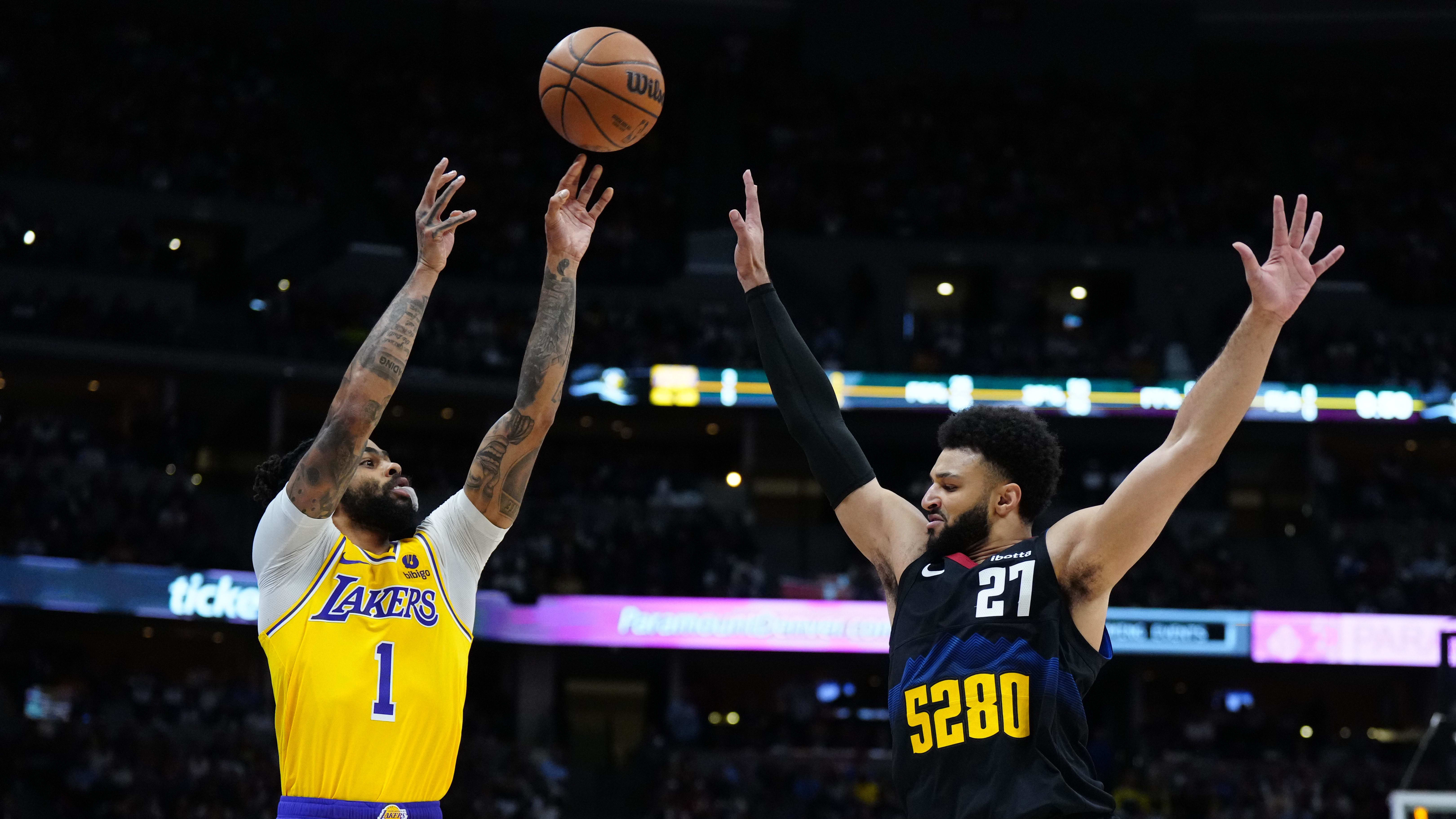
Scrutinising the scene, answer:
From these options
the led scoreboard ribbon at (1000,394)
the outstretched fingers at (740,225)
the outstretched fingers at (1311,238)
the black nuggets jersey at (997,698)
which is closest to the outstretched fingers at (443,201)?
the outstretched fingers at (740,225)

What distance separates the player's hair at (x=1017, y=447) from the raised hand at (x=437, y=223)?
1.78 metres

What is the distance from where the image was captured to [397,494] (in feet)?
14.9

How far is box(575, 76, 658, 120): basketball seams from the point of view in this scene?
6.28 m

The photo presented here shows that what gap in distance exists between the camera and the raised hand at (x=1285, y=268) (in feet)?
10.8

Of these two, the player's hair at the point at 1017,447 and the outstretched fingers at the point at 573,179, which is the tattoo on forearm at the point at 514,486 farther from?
the player's hair at the point at 1017,447

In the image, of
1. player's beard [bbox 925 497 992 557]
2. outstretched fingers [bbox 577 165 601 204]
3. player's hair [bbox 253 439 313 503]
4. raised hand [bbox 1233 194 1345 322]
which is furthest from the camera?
outstretched fingers [bbox 577 165 601 204]

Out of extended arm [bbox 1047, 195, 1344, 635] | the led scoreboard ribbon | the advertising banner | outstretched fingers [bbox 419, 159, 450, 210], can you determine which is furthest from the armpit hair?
the led scoreboard ribbon

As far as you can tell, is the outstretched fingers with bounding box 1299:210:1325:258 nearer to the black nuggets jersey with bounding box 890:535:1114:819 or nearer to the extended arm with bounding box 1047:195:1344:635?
the extended arm with bounding box 1047:195:1344:635

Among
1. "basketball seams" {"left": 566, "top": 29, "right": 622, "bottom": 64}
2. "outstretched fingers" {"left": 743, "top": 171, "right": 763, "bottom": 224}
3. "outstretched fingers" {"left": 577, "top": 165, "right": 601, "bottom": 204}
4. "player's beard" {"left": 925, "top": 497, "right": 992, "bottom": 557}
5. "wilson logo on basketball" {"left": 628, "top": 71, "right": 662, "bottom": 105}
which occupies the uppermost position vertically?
"basketball seams" {"left": 566, "top": 29, "right": 622, "bottom": 64}

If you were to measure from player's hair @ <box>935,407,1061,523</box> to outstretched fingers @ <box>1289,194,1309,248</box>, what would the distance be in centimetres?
74

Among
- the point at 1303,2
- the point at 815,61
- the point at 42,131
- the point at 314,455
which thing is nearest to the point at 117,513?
the point at 42,131

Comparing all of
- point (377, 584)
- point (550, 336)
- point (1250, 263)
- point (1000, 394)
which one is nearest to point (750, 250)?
point (550, 336)

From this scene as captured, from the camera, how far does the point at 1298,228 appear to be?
3.51 m

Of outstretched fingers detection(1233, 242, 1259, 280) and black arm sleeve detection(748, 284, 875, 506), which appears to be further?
black arm sleeve detection(748, 284, 875, 506)
